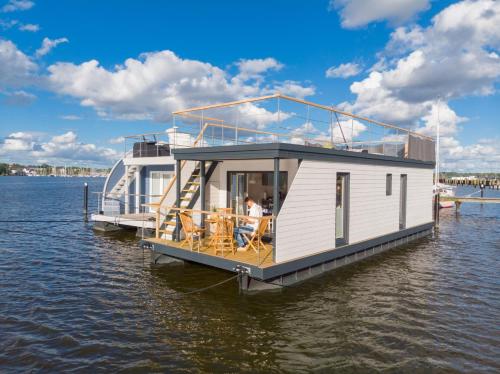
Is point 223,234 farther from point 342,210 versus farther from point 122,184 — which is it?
point 122,184

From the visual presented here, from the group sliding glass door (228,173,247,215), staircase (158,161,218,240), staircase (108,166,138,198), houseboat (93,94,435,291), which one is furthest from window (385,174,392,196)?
staircase (108,166,138,198)

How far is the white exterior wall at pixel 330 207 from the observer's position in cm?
976

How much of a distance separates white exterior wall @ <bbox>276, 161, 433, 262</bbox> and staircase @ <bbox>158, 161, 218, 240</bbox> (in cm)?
406

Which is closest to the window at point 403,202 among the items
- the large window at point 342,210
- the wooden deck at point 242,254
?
the large window at point 342,210

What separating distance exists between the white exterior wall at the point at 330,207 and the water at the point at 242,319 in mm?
1176

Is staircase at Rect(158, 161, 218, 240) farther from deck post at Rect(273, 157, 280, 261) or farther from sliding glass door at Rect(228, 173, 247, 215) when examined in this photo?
deck post at Rect(273, 157, 280, 261)

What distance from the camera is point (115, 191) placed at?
840 inches

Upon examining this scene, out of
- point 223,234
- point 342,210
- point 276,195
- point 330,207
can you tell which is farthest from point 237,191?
point 276,195

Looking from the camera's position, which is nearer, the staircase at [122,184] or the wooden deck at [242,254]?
the wooden deck at [242,254]

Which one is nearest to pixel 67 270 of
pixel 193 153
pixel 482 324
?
pixel 193 153

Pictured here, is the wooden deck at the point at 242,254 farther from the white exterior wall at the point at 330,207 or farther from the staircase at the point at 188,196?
the staircase at the point at 188,196

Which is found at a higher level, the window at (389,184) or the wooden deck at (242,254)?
the window at (389,184)

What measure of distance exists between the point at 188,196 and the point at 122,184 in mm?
10183

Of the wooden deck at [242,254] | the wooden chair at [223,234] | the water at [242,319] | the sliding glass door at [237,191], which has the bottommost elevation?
the water at [242,319]
